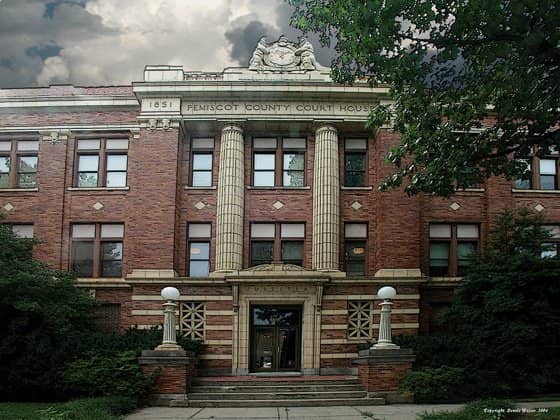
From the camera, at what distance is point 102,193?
99.3ft

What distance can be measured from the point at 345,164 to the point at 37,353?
14066 mm

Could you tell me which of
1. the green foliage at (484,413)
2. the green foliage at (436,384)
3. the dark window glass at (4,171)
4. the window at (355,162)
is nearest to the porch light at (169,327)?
the green foliage at (436,384)

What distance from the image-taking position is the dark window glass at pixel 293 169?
1195 inches

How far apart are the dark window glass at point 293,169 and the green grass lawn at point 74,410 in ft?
40.7

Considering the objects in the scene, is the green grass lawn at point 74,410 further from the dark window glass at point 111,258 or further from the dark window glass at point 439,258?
the dark window glass at point 439,258

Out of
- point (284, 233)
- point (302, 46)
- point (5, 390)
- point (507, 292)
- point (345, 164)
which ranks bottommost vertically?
point (5, 390)

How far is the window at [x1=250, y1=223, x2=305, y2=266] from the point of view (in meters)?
29.7

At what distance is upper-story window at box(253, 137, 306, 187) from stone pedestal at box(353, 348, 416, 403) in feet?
31.1

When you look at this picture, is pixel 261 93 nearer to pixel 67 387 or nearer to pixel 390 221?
pixel 390 221

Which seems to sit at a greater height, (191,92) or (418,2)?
(191,92)

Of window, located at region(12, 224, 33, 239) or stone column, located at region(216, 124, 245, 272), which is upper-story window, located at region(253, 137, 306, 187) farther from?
window, located at region(12, 224, 33, 239)

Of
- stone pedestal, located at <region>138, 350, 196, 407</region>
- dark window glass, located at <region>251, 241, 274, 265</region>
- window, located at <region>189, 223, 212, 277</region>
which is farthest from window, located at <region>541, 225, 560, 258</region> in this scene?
stone pedestal, located at <region>138, 350, 196, 407</region>

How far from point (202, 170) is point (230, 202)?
215cm

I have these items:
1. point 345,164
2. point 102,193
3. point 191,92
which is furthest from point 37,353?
point 345,164
